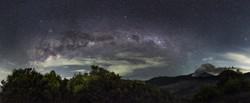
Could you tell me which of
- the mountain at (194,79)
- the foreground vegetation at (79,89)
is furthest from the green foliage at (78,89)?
the mountain at (194,79)

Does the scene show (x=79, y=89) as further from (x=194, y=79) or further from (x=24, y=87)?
(x=194, y=79)

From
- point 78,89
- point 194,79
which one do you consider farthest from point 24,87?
point 194,79

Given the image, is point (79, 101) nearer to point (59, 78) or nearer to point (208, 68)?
point (59, 78)

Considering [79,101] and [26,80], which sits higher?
[26,80]

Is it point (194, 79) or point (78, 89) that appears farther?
point (194, 79)

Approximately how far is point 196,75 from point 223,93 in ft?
364

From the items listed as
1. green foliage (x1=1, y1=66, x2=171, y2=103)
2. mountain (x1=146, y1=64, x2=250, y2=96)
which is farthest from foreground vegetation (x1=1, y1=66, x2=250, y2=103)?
mountain (x1=146, y1=64, x2=250, y2=96)

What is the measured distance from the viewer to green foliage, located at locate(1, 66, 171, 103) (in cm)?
3759

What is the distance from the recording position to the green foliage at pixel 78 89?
3759 centimetres

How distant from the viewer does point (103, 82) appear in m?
38.9

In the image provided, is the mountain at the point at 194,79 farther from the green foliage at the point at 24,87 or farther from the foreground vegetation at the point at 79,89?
the green foliage at the point at 24,87

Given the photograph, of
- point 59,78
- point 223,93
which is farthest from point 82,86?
point 223,93

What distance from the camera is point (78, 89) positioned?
127 ft

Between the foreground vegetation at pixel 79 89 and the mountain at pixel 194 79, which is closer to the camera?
the foreground vegetation at pixel 79 89
